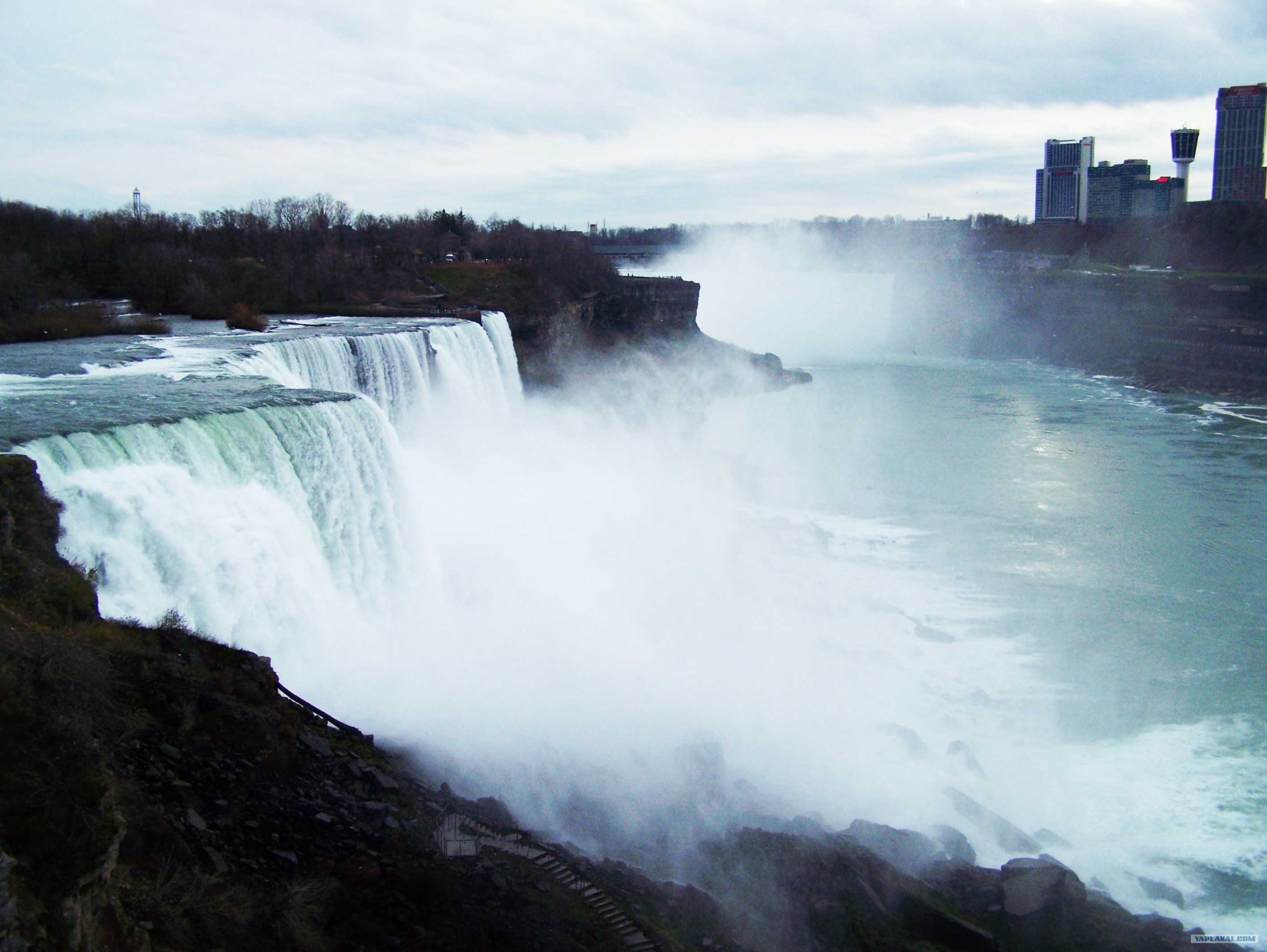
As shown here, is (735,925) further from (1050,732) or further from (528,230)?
(528,230)

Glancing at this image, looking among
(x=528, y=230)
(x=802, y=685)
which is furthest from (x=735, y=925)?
(x=528, y=230)

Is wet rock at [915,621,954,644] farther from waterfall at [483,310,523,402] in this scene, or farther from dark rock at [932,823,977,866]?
waterfall at [483,310,523,402]

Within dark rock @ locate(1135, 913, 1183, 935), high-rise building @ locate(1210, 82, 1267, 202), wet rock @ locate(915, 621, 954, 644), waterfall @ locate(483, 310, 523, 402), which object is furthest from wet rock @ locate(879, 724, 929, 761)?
high-rise building @ locate(1210, 82, 1267, 202)

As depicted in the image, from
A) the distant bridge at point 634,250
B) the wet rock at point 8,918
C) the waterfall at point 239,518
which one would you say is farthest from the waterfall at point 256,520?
the distant bridge at point 634,250

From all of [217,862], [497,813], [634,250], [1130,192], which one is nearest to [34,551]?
[217,862]

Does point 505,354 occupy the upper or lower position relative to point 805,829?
upper

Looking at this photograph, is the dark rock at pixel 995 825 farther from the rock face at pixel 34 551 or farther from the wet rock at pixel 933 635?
the rock face at pixel 34 551

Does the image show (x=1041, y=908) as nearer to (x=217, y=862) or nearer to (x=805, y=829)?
(x=805, y=829)
